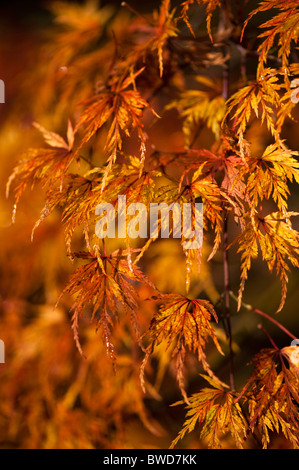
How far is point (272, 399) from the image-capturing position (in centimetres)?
58

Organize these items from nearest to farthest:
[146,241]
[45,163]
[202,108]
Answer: [45,163]
[202,108]
[146,241]

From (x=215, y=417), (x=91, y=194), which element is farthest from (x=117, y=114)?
(x=215, y=417)

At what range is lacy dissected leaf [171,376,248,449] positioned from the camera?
585 millimetres

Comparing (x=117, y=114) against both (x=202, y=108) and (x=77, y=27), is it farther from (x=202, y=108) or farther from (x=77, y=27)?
(x=77, y=27)

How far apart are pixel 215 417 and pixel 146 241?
1.52ft

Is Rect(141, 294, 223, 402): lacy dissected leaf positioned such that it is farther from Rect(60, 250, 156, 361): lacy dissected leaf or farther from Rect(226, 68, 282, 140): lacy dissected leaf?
Rect(226, 68, 282, 140): lacy dissected leaf

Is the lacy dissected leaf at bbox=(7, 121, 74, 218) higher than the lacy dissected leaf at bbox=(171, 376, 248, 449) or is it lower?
higher

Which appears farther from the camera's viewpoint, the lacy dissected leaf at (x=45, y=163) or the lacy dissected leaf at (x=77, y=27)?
the lacy dissected leaf at (x=77, y=27)

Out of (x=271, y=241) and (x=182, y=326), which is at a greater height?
(x=271, y=241)

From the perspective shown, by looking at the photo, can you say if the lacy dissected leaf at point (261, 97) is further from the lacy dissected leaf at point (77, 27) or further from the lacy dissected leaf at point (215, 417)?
the lacy dissected leaf at point (77, 27)

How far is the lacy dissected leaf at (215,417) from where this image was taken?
58 cm

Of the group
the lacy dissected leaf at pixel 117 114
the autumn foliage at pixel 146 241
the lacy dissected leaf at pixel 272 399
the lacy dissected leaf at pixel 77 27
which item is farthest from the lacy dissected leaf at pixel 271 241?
the lacy dissected leaf at pixel 77 27

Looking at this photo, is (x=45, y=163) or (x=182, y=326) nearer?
(x=182, y=326)

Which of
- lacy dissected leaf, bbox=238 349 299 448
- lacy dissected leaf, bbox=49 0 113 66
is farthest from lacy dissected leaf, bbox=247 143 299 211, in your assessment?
lacy dissected leaf, bbox=49 0 113 66
